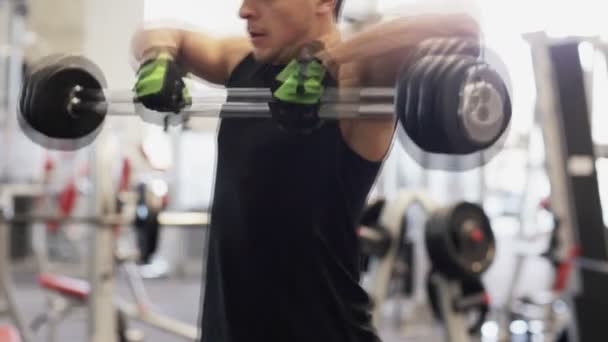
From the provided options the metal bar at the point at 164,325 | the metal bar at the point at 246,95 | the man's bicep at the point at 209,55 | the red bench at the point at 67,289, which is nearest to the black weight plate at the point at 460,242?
the metal bar at the point at 164,325

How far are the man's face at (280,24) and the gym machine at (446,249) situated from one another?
1.51 m

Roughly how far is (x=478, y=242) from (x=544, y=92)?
2.53 feet

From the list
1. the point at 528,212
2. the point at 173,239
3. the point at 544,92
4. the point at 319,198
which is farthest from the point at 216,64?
the point at 173,239

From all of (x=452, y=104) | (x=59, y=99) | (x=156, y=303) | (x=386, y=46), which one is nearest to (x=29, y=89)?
(x=59, y=99)

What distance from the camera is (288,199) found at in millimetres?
1062

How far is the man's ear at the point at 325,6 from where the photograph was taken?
109cm

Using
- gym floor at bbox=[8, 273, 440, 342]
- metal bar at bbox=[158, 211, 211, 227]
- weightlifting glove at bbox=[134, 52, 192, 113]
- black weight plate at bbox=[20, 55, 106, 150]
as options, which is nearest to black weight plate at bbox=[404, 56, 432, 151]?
weightlifting glove at bbox=[134, 52, 192, 113]

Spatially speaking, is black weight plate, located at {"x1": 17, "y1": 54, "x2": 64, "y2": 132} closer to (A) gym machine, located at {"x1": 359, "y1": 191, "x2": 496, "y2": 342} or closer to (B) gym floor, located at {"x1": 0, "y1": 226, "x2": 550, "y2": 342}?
(A) gym machine, located at {"x1": 359, "y1": 191, "x2": 496, "y2": 342}

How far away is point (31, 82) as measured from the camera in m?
1.29

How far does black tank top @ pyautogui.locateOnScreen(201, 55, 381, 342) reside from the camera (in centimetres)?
105

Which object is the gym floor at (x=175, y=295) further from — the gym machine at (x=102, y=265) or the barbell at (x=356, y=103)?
the barbell at (x=356, y=103)

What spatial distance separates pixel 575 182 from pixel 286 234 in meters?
1.96

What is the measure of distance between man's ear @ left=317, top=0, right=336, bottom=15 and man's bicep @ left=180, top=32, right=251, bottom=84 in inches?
9.9

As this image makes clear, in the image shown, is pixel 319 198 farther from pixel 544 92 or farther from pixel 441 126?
pixel 544 92
